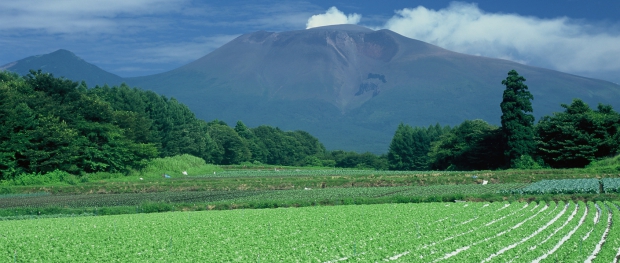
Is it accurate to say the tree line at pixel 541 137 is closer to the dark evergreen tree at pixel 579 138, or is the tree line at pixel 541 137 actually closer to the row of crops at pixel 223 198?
the dark evergreen tree at pixel 579 138

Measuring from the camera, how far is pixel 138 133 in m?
73.3

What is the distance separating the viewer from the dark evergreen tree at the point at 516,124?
68688mm

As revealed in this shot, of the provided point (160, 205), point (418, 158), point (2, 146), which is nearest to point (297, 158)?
point (418, 158)

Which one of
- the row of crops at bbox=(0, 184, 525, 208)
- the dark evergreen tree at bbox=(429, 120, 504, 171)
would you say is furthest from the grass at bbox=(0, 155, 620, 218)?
the dark evergreen tree at bbox=(429, 120, 504, 171)

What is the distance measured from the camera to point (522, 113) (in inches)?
2763

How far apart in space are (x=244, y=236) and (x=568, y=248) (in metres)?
9.57

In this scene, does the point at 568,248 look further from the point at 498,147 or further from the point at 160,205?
the point at 498,147

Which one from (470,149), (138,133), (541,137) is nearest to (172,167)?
(138,133)

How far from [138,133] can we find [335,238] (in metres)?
59.1

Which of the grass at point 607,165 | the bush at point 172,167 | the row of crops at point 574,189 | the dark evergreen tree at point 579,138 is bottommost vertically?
the bush at point 172,167

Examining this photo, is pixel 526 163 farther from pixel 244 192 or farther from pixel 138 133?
pixel 138 133

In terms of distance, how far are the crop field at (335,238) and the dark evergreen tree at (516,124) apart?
4357 centimetres

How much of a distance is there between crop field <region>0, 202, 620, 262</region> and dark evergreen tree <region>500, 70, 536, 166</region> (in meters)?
43.6

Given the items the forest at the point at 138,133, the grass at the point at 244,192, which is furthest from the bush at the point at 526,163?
the grass at the point at 244,192
